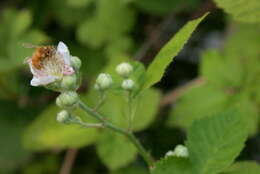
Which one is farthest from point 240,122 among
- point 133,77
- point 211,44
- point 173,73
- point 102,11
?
point 211,44

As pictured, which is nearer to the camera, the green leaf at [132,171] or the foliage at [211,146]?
the foliage at [211,146]

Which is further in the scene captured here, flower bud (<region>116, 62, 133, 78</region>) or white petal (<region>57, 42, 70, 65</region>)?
flower bud (<region>116, 62, 133, 78</region>)

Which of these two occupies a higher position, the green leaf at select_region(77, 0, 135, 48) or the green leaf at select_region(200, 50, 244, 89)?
the green leaf at select_region(200, 50, 244, 89)

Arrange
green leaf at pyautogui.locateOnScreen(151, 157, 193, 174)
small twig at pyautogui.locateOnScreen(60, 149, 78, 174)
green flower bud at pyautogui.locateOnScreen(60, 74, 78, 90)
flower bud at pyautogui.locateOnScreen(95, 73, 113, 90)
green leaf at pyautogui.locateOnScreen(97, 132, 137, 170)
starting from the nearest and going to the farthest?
green leaf at pyautogui.locateOnScreen(151, 157, 193, 174), green flower bud at pyautogui.locateOnScreen(60, 74, 78, 90), flower bud at pyautogui.locateOnScreen(95, 73, 113, 90), green leaf at pyautogui.locateOnScreen(97, 132, 137, 170), small twig at pyautogui.locateOnScreen(60, 149, 78, 174)

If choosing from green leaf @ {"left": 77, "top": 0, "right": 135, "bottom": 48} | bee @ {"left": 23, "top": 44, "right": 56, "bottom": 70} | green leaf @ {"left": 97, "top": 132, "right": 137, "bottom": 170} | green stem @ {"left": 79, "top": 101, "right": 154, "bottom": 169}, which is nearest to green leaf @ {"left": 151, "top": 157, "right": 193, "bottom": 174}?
green stem @ {"left": 79, "top": 101, "right": 154, "bottom": 169}

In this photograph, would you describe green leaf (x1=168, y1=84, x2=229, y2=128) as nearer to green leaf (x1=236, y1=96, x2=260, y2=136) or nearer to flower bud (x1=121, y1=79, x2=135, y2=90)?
green leaf (x1=236, y1=96, x2=260, y2=136)

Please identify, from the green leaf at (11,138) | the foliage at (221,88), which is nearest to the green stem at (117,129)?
the foliage at (221,88)

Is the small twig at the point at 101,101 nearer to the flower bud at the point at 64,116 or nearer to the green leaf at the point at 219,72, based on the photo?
the flower bud at the point at 64,116

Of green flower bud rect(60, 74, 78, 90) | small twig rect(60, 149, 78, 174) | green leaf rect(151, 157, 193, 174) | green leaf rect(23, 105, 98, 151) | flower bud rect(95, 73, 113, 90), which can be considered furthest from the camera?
small twig rect(60, 149, 78, 174)
